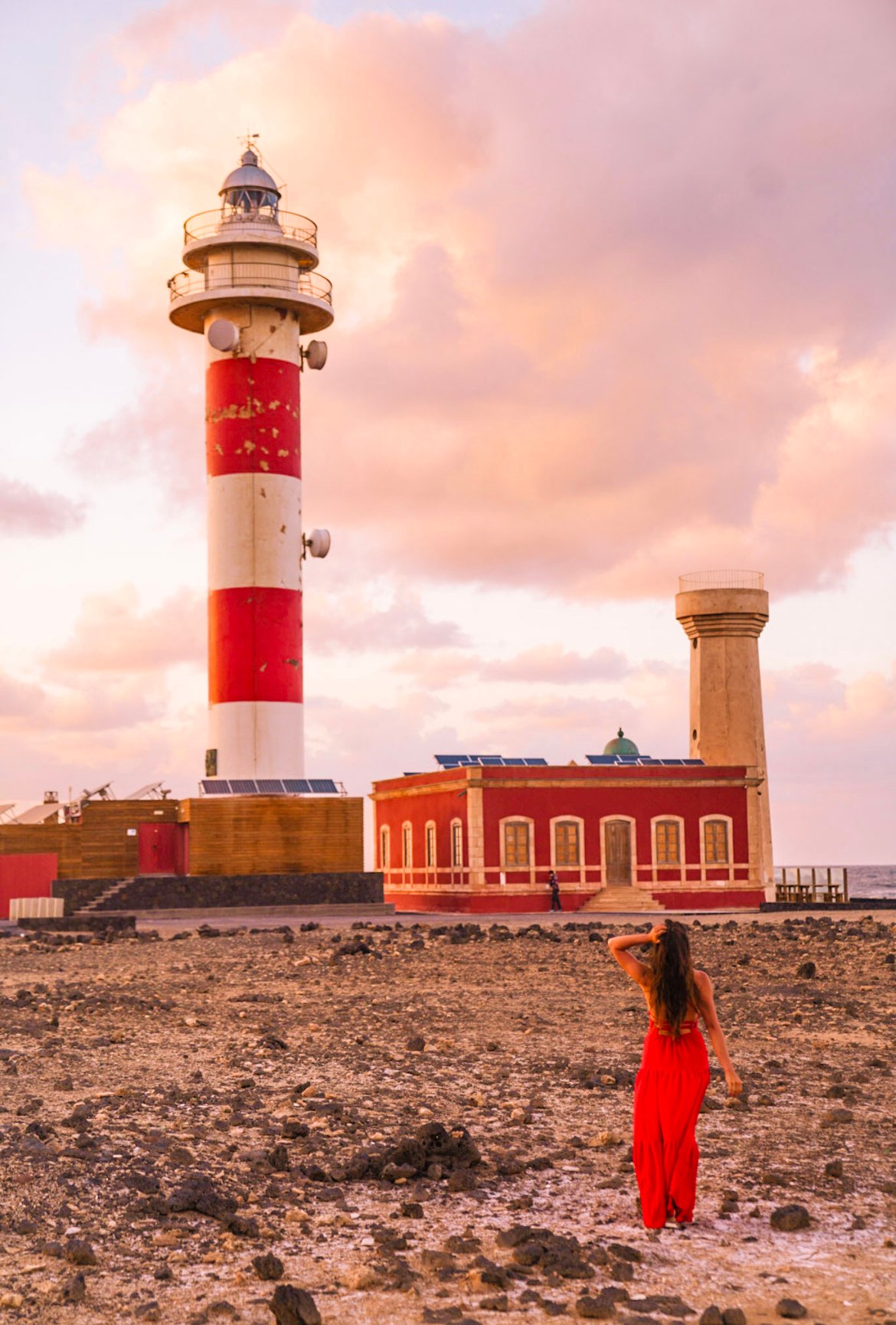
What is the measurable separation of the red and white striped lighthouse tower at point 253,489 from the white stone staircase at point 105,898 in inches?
151

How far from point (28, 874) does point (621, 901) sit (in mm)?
16310

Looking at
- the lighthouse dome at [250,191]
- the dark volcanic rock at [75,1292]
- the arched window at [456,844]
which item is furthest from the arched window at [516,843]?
the dark volcanic rock at [75,1292]

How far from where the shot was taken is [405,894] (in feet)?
150

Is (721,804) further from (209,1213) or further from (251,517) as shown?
(209,1213)

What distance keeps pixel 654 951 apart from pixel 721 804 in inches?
1370

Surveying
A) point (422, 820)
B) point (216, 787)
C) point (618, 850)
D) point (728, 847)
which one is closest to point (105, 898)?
point (216, 787)

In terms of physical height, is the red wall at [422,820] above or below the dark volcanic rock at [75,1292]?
above

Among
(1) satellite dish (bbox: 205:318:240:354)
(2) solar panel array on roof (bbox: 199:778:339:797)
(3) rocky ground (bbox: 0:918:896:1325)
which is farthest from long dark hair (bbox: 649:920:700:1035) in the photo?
(1) satellite dish (bbox: 205:318:240:354)

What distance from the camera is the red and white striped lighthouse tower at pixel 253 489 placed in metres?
38.2

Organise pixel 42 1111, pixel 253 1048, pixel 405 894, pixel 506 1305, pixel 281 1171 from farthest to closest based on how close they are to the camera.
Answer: pixel 405 894, pixel 253 1048, pixel 42 1111, pixel 281 1171, pixel 506 1305

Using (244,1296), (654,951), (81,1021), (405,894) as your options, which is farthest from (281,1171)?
(405,894)

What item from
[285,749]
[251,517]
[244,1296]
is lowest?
[244,1296]

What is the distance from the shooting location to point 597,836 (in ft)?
132

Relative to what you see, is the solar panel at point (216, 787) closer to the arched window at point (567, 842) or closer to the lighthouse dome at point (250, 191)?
the arched window at point (567, 842)
